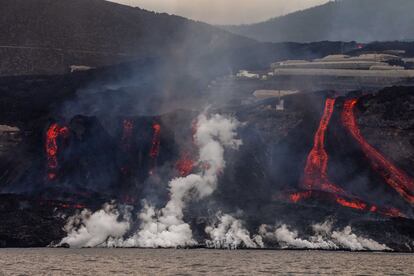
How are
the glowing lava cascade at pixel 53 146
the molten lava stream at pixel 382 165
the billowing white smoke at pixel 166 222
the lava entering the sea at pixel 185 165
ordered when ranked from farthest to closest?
the glowing lava cascade at pixel 53 146, the lava entering the sea at pixel 185 165, the molten lava stream at pixel 382 165, the billowing white smoke at pixel 166 222

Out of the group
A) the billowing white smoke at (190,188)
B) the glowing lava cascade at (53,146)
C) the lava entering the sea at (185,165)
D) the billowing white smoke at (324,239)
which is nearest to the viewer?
the billowing white smoke at (324,239)

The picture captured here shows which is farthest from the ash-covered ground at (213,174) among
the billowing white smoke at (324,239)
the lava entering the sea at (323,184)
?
the lava entering the sea at (323,184)

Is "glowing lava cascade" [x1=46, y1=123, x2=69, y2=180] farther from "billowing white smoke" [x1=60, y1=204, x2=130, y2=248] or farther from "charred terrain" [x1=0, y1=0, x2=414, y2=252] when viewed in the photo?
"billowing white smoke" [x1=60, y1=204, x2=130, y2=248]

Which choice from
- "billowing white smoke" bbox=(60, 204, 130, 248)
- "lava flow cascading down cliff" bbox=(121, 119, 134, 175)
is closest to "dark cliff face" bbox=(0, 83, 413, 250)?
"lava flow cascading down cliff" bbox=(121, 119, 134, 175)

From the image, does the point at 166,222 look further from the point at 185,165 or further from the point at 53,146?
the point at 53,146

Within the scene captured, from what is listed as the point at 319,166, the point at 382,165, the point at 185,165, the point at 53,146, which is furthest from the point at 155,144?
the point at 382,165

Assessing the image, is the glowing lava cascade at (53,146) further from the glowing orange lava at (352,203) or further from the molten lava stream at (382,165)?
the molten lava stream at (382,165)
